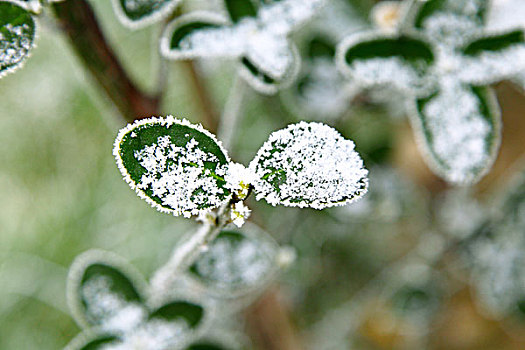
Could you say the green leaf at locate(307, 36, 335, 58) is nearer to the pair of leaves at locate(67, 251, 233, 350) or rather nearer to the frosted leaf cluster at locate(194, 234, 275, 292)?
the frosted leaf cluster at locate(194, 234, 275, 292)

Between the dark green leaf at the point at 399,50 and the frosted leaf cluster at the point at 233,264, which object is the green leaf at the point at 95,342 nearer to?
the frosted leaf cluster at the point at 233,264

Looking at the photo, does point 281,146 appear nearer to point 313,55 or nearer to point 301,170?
point 301,170

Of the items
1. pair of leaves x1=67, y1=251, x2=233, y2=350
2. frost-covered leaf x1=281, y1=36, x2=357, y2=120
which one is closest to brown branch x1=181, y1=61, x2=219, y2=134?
frost-covered leaf x1=281, y1=36, x2=357, y2=120

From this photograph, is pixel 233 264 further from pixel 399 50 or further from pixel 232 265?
pixel 399 50

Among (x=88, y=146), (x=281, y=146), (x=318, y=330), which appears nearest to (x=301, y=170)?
(x=281, y=146)

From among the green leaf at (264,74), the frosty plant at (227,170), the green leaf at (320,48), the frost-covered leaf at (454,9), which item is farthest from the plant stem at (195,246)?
the green leaf at (320,48)

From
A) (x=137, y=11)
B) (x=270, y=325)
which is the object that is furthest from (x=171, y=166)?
(x=270, y=325)
